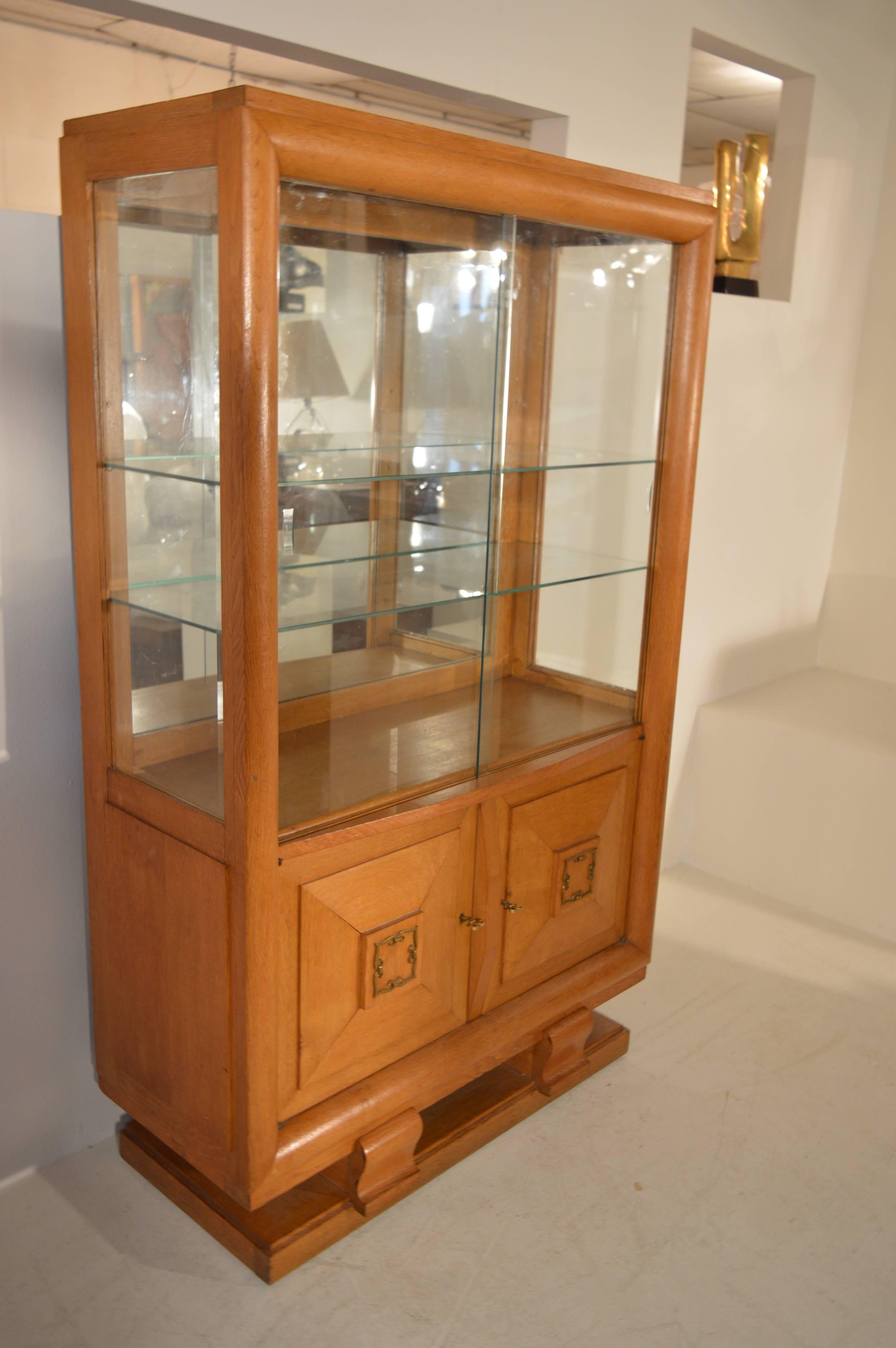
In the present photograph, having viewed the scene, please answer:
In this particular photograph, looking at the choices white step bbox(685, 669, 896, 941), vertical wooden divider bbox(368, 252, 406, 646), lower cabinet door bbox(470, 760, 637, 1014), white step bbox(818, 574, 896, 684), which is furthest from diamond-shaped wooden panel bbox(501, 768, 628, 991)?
white step bbox(818, 574, 896, 684)

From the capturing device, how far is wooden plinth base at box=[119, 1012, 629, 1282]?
6.17 feet

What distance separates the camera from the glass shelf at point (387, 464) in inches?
65.6

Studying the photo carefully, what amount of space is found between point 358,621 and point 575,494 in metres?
0.57

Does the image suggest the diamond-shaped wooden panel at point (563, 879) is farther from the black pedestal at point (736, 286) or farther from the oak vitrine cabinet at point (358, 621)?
the black pedestal at point (736, 286)

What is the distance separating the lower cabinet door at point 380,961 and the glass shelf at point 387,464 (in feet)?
2.14

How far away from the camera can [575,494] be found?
220 centimetres

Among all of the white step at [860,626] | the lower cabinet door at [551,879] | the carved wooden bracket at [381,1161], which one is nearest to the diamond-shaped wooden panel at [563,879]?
the lower cabinet door at [551,879]

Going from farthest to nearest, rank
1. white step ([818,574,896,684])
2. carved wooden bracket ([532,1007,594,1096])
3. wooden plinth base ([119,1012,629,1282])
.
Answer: white step ([818,574,896,684])
carved wooden bracket ([532,1007,594,1096])
wooden plinth base ([119,1012,629,1282])

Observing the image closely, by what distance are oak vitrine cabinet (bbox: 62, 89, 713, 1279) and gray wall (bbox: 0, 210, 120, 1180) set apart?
86mm

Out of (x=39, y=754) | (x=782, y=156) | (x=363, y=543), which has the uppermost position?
(x=782, y=156)

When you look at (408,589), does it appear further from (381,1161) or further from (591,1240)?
(591,1240)

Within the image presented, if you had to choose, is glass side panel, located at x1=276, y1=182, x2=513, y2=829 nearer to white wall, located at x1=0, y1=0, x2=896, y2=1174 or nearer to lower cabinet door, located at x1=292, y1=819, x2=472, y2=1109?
lower cabinet door, located at x1=292, y1=819, x2=472, y2=1109

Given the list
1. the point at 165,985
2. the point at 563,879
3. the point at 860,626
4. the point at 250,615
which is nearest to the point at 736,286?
the point at 860,626

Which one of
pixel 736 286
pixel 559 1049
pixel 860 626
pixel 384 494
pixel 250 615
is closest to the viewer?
pixel 250 615
